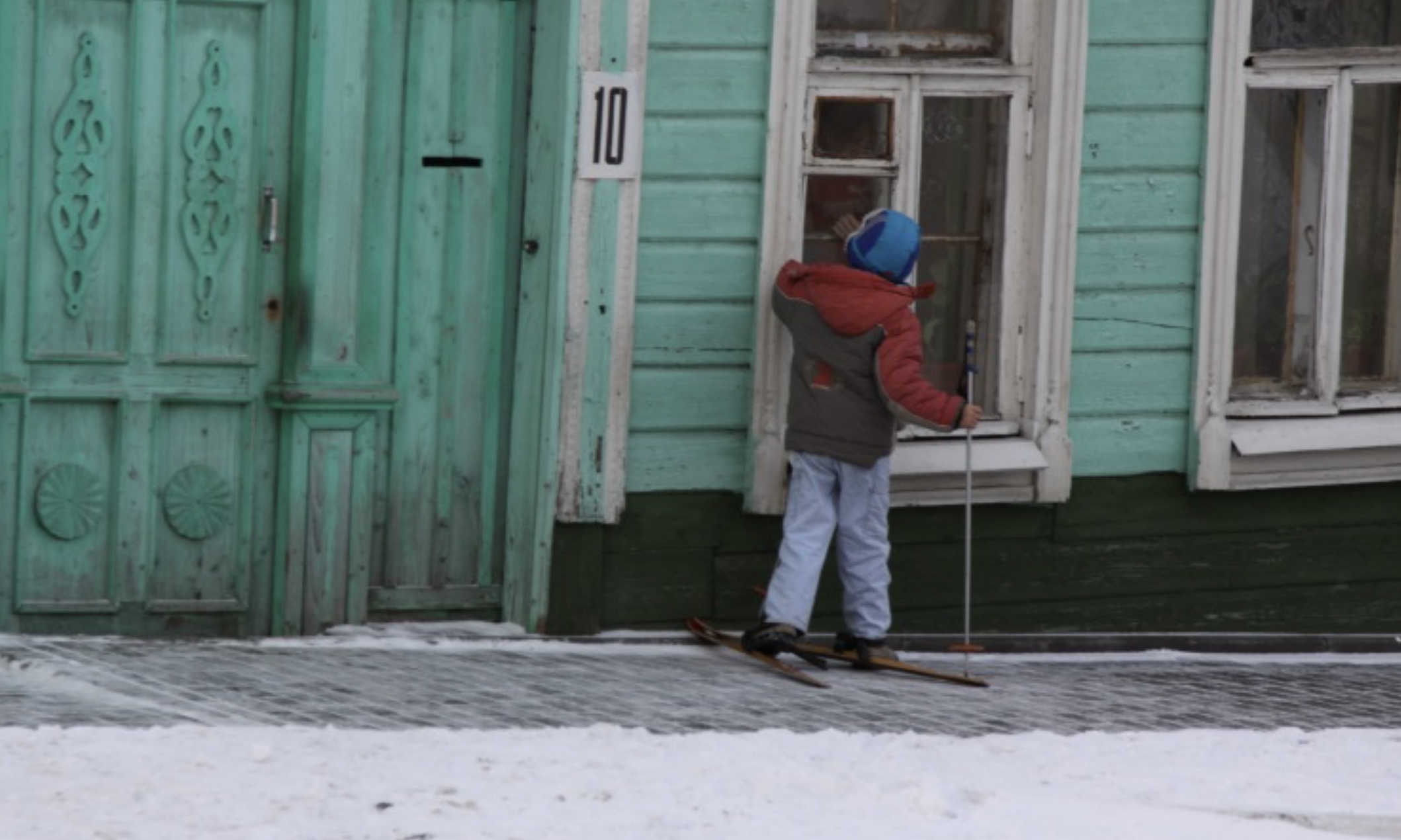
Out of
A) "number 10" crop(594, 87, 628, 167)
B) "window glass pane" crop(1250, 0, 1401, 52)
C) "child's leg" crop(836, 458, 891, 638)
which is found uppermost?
"window glass pane" crop(1250, 0, 1401, 52)

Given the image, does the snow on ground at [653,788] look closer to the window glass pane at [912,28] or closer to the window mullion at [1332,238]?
the window mullion at [1332,238]

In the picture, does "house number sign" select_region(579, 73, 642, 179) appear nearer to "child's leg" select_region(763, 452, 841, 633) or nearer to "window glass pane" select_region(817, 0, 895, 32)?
"window glass pane" select_region(817, 0, 895, 32)

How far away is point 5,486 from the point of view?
360 inches

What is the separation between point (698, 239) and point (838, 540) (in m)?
1.10

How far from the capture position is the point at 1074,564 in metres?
10.4

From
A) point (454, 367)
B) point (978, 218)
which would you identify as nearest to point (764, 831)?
point (454, 367)

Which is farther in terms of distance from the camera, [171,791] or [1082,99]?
[1082,99]

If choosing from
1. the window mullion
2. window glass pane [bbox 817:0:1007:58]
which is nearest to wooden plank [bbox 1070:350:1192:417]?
the window mullion

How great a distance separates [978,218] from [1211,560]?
1.50m

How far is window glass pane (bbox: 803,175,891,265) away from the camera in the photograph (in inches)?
393

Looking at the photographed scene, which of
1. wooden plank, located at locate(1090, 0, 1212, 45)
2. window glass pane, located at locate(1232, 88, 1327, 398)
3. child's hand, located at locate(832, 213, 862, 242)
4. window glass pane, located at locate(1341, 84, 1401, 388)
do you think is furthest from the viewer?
window glass pane, located at locate(1341, 84, 1401, 388)

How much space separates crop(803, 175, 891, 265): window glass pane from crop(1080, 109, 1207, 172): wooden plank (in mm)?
738

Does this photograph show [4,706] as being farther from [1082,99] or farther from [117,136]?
[1082,99]

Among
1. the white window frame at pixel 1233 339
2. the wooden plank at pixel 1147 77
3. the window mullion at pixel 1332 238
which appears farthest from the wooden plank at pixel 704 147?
the window mullion at pixel 1332 238
